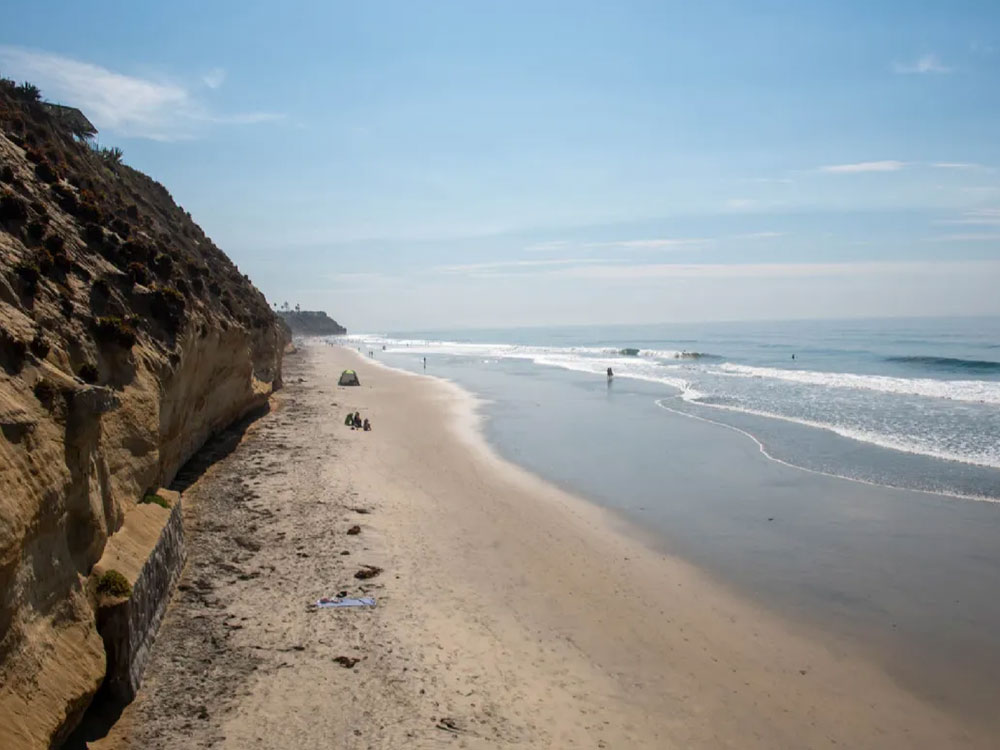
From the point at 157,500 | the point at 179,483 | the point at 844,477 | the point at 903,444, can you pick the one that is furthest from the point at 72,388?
the point at 903,444

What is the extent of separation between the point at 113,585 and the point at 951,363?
6933 centimetres

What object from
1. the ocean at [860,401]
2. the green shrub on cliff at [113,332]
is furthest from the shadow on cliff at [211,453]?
the ocean at [860,401]

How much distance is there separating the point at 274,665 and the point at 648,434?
2252cm

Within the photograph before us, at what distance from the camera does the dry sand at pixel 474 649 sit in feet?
29.3

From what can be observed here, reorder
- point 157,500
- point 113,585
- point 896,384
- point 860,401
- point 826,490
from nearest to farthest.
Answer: point 113,585
point 157,500
point 826,490
point 860,401
point 896,384

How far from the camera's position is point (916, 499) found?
1923 centimetres

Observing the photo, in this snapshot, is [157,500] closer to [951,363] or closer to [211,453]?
[211,453]

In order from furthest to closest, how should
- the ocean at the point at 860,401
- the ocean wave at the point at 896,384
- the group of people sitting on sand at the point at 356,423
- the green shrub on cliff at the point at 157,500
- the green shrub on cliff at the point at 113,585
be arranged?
the ocean wave at the point at 896,384, the group of people sitting on sand at the point at 356,423, the ocean at the point at 860,401, the green shrub on cliff at the point at 157,500, the green shrub on cliff at the point at 113,585

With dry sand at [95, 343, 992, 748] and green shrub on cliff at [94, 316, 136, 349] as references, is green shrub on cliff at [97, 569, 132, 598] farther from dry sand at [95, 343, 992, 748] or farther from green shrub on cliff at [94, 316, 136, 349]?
green shrub on cliff at [94, 316, 136, 349]

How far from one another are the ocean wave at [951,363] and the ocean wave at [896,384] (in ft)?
34.7

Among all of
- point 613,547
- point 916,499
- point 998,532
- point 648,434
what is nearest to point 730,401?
point 648,434

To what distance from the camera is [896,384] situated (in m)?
46.6

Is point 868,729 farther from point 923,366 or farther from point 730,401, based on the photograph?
point 923,366

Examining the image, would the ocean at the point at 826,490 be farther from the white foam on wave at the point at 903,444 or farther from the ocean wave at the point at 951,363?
the ocean wave at the point at 951,363
